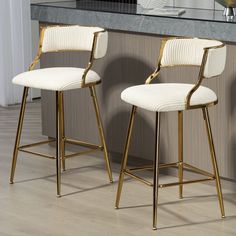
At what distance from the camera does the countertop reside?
151 inches

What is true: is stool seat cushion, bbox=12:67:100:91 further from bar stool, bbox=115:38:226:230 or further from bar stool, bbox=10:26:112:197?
bar stool, bbox=115:38:226:230

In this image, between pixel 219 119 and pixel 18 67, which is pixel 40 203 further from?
pixel 18 67

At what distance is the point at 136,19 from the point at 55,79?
0.61m

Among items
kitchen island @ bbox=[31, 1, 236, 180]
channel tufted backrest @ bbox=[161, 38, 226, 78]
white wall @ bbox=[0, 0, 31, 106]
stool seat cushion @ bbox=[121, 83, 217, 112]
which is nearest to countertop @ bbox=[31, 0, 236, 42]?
kitchen island @ bbox=[31, 1, 236, 180]

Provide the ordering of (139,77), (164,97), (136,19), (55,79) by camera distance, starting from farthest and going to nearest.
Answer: (139,77) < (136,19) < (55,79) < (164,97)

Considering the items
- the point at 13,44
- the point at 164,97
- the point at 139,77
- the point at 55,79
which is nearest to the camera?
the point at 164,97

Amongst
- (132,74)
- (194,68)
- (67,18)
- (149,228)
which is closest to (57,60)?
(67,18)

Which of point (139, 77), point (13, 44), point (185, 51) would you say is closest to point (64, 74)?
point (139, 77)

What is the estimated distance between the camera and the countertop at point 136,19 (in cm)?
385

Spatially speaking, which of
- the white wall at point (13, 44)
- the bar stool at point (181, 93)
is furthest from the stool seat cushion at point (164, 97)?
the white wall at point (13, 44)

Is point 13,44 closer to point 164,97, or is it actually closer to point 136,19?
point 136,19

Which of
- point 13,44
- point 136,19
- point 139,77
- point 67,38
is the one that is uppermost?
point 136,19

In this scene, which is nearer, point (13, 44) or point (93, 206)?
point (93, 206)

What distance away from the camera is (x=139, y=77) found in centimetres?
429
